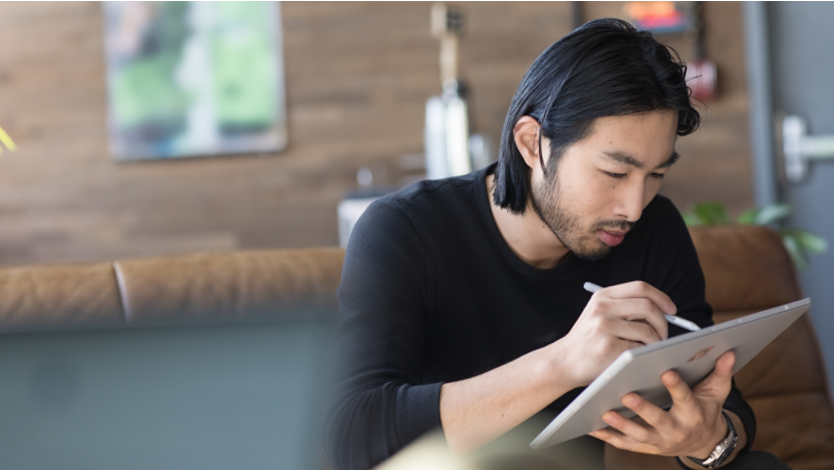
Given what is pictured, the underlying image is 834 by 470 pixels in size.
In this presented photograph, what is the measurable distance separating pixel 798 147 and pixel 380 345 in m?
2.61

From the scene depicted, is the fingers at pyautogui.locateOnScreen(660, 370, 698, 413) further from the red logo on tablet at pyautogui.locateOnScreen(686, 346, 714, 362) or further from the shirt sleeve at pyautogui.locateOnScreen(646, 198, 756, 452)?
the shirt sleeve at pyautogui.locateOnScreen(646, 198, 756, 452)

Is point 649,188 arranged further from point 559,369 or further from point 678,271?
point 559,369

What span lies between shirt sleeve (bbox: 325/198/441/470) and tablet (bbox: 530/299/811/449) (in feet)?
0.57

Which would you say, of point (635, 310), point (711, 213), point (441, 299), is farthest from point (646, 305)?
point (711, 213)

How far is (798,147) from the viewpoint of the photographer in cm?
299

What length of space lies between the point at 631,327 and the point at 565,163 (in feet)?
1.17

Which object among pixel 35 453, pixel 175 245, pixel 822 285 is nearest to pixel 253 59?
pixel 175 245

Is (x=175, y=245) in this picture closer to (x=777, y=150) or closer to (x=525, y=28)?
(x=525, y=28)

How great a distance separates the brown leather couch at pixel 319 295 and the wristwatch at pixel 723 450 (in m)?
0.30

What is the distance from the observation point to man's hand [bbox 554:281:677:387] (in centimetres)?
82

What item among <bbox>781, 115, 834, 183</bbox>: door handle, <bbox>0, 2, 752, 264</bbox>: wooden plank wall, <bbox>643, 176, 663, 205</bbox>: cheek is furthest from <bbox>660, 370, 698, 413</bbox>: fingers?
<bbox>0, 2, 752, 264</bbox>: wooden plank wall

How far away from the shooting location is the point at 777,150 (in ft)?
Answer: 10.3

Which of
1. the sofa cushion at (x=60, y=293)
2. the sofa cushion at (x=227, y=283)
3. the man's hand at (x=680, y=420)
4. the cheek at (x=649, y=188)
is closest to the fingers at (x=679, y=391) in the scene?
the man's hand at (x=680, y=420)

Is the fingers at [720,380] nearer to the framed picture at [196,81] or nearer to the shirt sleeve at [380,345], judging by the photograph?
the shirt sleeve at [380,345]
